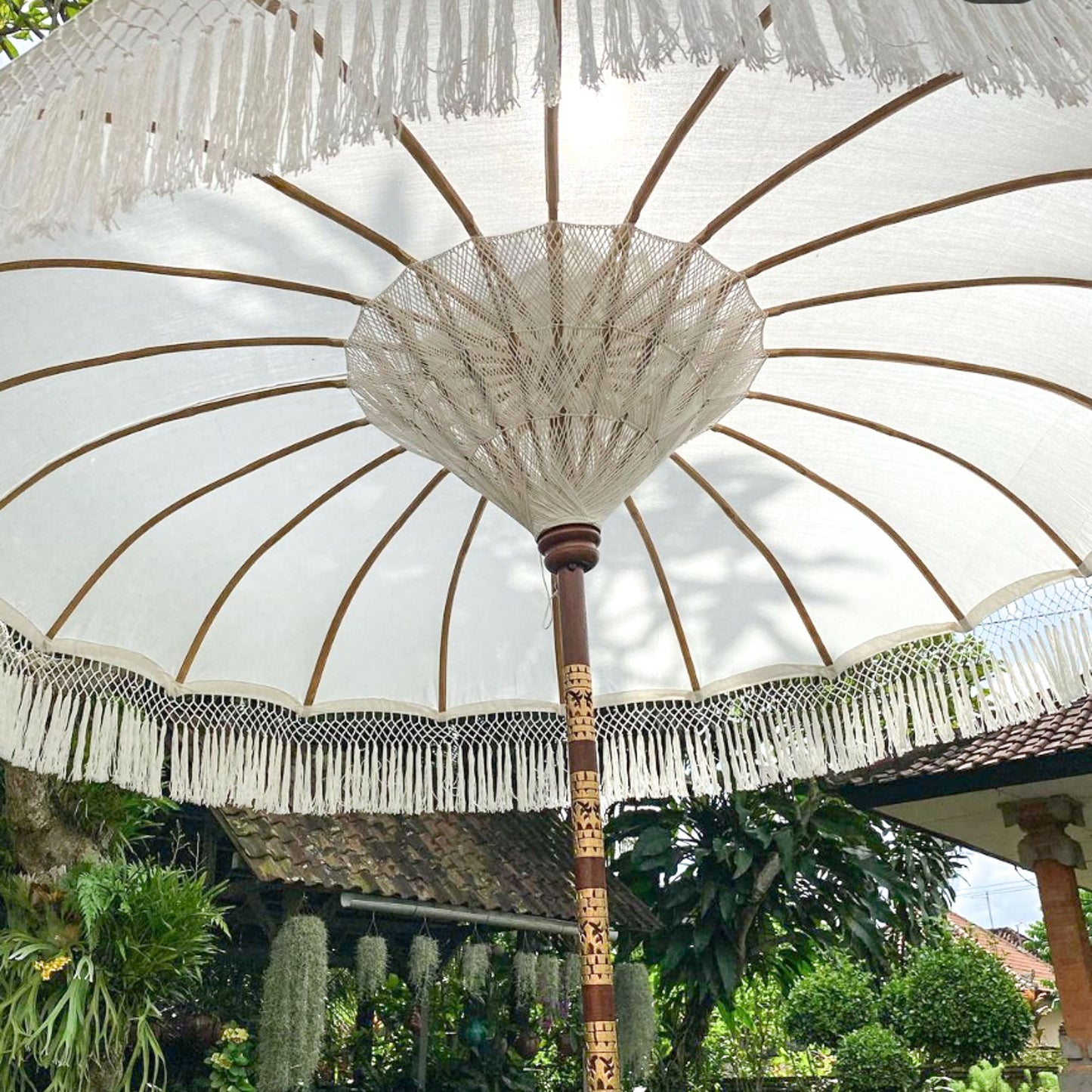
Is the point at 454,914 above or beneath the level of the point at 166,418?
beneath

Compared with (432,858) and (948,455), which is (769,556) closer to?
(948,455)

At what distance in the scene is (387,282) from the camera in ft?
9.76

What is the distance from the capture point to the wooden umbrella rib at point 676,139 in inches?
98.4

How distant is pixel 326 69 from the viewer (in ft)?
5.39

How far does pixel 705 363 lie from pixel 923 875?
28.6 ft

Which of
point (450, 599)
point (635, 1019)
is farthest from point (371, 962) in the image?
point (450, 599)

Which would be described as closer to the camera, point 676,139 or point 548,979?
point 676,139

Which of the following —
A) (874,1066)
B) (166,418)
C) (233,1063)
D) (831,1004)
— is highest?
(166,418)

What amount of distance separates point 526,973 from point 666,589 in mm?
4799

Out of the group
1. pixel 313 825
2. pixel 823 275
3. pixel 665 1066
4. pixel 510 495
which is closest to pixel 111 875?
pixel 313 825

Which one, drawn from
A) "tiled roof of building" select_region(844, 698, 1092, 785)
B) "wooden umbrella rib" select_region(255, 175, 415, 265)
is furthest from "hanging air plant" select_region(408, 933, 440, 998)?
"wooden umbrella rib" select_region(255, 175, 415, 265)

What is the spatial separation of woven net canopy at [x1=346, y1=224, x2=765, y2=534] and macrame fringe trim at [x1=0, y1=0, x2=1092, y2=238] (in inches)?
42.7

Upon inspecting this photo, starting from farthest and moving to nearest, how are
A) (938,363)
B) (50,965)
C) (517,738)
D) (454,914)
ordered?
(454,914)
(50,965)
(517,738)
(938,363)

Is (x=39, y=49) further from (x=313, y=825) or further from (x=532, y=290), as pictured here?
(x=313, y=825)
